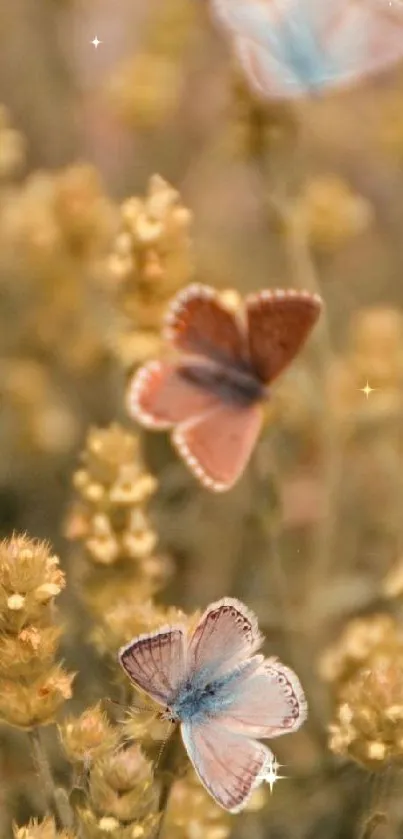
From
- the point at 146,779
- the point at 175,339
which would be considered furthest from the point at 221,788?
the point at 175,339

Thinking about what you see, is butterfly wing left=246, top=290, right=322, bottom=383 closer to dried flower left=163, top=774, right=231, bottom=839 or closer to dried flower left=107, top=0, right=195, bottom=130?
dried flower left=163, top=774, right=231, bottom=839

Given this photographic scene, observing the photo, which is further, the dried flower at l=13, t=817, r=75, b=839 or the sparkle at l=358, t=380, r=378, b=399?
the sparkle at l=358, t=380, r=378, b=399

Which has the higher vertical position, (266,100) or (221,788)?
(266,100)

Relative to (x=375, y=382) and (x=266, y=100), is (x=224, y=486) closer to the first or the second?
(x=375, y=382)

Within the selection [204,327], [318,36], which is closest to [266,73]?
[318,36]

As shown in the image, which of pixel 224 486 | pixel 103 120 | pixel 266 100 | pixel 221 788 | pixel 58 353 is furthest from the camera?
pixel 103 120

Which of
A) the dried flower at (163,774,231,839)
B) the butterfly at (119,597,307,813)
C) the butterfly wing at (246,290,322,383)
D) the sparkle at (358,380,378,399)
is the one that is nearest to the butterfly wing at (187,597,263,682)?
the butterfly at (119,597,307,813)
